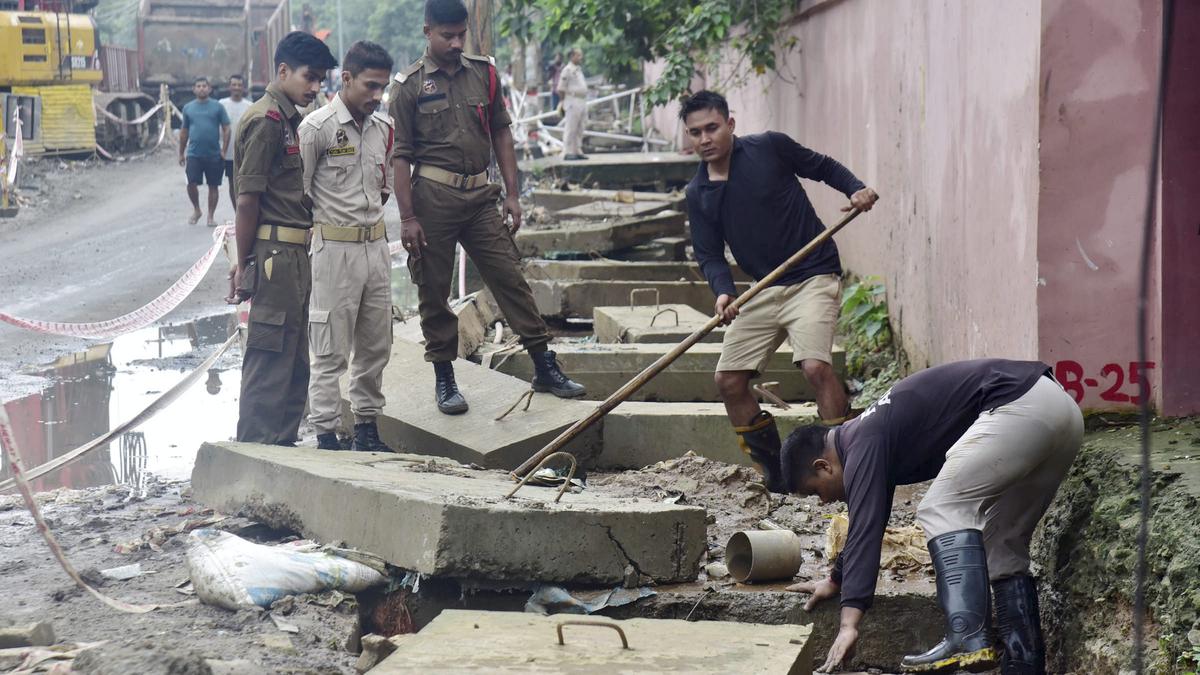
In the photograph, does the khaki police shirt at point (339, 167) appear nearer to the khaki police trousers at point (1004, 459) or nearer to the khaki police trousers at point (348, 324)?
the khaki police trousers at point (348, 324)

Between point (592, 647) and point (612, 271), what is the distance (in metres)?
6.72

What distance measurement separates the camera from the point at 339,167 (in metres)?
5.60

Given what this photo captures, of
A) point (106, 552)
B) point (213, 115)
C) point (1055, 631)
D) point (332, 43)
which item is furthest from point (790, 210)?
point (332, 43)

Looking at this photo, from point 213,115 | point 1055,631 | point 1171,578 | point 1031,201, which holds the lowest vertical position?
point 1055,631

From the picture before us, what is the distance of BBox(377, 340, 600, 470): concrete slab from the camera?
5.79 m

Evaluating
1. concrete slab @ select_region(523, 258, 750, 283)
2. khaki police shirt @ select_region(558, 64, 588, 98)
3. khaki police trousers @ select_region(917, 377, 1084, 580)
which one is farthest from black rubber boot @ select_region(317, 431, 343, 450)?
khaki police shirt @ select_region(558, 64, 588, 98)

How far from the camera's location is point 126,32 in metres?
62.2

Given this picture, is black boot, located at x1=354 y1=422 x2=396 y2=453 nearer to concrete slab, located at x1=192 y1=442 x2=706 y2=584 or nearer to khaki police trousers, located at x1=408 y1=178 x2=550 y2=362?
khaki police trousers, located at x1=408 y1=178 x2=550 y2=362

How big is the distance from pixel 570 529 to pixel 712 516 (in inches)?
43.9

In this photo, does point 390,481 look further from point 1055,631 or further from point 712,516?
point 1055,631

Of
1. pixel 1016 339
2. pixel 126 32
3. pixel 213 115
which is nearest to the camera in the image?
pixel 1016 339

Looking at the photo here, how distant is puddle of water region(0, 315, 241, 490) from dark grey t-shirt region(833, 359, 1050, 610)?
12.2 feet

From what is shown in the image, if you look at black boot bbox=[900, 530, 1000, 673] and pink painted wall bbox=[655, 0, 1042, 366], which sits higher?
pink painted wall bbox=[655, 0, 1042, 366]

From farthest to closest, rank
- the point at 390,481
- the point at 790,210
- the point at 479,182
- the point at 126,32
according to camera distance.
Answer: the point at 126,32 → the point at 479,182 → the point at 790,210 → the point at 390,481
